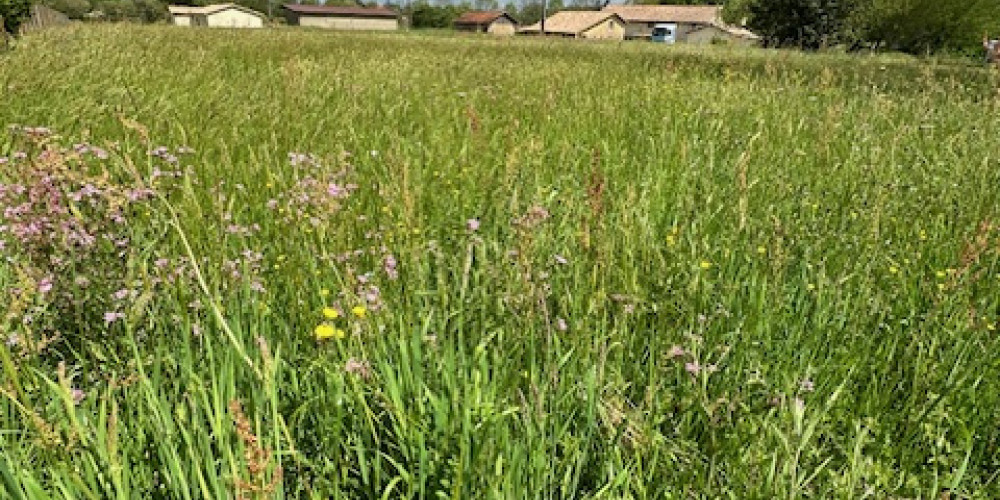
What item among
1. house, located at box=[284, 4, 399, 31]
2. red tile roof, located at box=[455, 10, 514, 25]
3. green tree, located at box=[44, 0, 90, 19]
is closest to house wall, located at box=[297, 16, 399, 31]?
house, located at box=[284, 4, 399, 31]

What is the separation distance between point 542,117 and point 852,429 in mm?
3579

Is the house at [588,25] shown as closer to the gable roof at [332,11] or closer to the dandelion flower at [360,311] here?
the gable roof at [332,11]

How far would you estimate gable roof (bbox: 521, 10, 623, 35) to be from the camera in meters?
84.8

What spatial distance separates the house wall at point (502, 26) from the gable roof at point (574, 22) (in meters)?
6.56

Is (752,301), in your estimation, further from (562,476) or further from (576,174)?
(576,174)

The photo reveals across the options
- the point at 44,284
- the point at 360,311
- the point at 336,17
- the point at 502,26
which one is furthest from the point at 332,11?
the point at 360,311

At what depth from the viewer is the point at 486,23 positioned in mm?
94125

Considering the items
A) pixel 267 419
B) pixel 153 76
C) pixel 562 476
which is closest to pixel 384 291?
pixel 267 419

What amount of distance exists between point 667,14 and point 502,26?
23.6m

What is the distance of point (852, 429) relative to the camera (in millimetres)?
1560

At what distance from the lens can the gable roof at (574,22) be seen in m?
84.8

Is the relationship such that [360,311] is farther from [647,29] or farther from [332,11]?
[647,29]

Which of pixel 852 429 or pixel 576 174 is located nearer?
pixel 852 429

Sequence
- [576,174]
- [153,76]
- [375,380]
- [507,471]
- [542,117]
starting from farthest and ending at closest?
[153,76] → [542,117] → [576,174] → [375,380] → [507,471]
